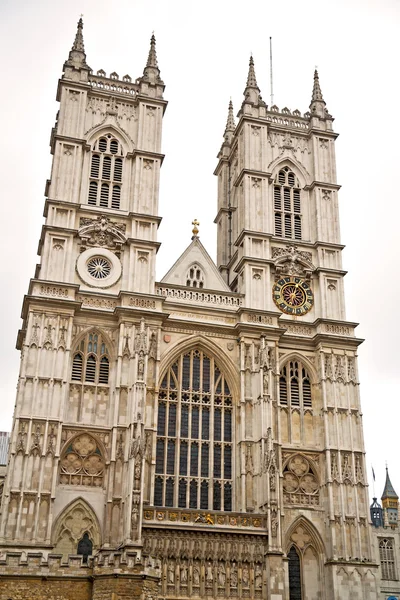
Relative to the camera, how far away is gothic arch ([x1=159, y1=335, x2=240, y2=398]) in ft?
112

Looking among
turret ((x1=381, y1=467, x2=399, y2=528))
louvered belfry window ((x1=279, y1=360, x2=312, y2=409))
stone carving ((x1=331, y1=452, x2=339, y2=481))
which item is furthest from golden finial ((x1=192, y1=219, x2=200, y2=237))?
turret ((x1=381, y1=467, x2=399, y2=528))

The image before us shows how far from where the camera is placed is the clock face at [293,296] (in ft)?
121

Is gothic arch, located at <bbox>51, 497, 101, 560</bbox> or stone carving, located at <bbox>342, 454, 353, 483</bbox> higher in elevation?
stone carving, located at <bbox>342, 454, 353, 483</bbox>

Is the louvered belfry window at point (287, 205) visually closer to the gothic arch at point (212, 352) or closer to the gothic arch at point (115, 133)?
the gothic arch at point (212, 352)

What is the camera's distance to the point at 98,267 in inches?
1377

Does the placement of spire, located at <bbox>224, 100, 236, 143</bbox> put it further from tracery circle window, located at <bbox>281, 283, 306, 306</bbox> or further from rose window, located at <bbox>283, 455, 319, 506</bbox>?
rose window, located at <bbox>283, 455, 319, 506</bbox>

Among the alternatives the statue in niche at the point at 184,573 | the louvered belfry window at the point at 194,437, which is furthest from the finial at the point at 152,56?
the statue in niche at the point at 184,573

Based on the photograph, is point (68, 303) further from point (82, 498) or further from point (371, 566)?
point (371, 566)

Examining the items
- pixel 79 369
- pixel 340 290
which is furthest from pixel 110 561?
pixel 340 290

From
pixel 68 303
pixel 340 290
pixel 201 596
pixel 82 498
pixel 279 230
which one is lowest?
pixel 201 596

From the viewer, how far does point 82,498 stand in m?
30.4

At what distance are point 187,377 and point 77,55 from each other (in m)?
17.9

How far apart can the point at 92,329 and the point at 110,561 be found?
13278 mm

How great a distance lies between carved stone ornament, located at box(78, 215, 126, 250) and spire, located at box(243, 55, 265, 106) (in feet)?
36.2
